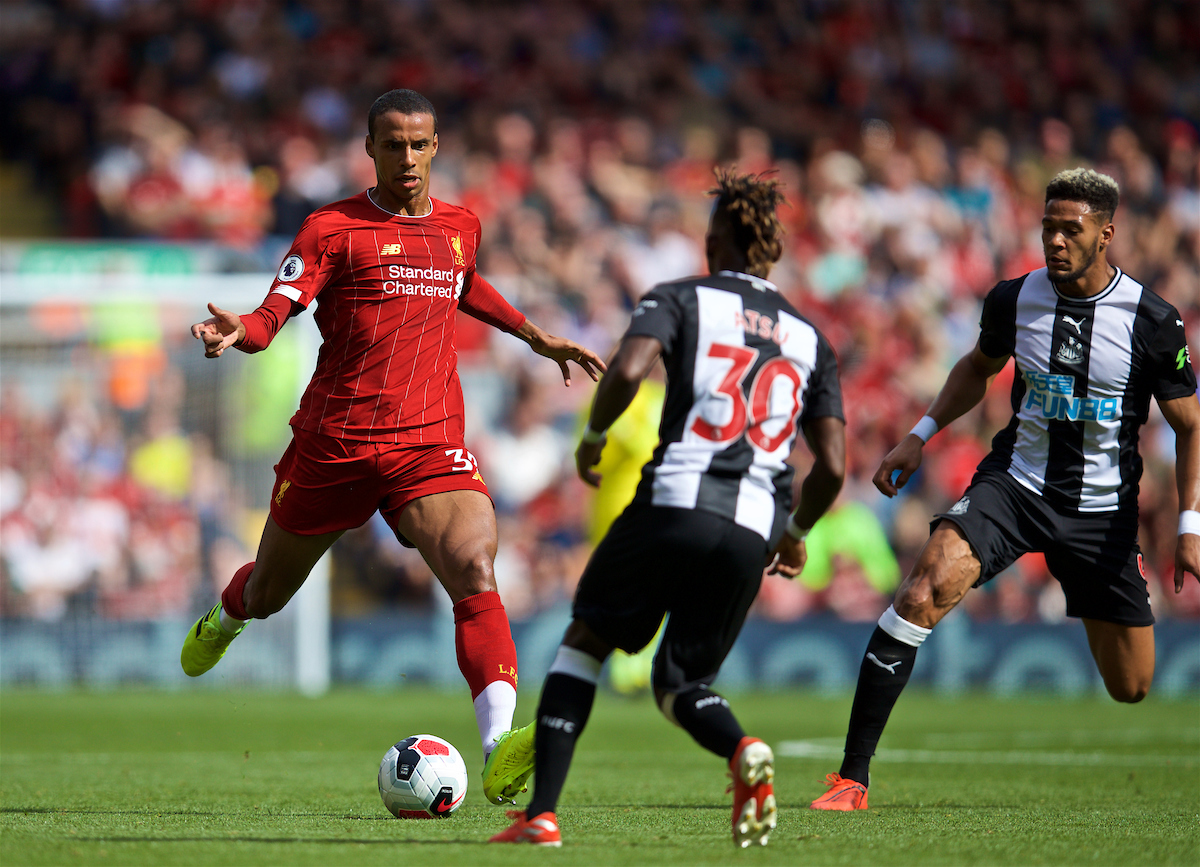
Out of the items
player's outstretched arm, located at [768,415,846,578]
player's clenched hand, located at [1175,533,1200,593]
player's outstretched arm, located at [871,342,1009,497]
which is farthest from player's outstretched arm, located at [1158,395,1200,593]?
player's outstretched arm, located at [768,415,846,578]

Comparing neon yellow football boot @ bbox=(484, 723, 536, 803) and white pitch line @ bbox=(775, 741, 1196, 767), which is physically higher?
neon yellow football boot @ bbox=(484, 723, 536, 803)

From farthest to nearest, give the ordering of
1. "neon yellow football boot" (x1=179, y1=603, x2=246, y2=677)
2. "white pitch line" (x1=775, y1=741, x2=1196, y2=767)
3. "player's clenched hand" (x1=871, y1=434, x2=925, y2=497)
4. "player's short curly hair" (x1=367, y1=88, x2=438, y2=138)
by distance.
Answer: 1. "white pitch line" (x1=775, y1=741, x2=1196, y2=767)
2. "neon yellow football boot" (x1=179, y1=603, x2=246, y2=677)
3. "player's clenched hand" (x1=871, y1=434, x2=925, y2=497)
4. "player's short curly hair" (x1=367, y1=88, x2=438, y2=138)

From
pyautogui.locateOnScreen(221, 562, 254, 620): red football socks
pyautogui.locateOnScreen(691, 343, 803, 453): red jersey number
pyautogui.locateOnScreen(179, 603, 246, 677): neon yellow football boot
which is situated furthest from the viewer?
pyautogui.locateOnScreen(179, 603, 246, 677): neon yellow football boot

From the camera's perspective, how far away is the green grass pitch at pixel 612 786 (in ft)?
15.9

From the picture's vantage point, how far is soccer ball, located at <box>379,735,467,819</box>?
19.2ft

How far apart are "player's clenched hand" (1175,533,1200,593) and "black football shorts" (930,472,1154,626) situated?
261 mm

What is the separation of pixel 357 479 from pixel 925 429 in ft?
7.99

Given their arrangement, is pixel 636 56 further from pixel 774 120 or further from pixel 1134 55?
pixel 1134 55

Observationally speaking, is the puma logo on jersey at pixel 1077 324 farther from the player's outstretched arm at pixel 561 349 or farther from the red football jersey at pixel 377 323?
the red football jersey at pixel 377 323

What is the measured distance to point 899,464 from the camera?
254 inches

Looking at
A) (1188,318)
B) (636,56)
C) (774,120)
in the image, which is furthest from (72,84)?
(1188,318)

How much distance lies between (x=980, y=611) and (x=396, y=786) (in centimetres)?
967

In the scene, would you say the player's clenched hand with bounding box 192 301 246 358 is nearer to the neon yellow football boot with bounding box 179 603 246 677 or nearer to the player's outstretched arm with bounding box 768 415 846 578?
the neon yellow football boot with bounding box 179 603 246 677

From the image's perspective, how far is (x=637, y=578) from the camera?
4.73 m
